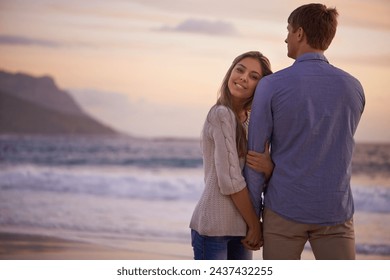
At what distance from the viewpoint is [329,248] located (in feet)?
6.95

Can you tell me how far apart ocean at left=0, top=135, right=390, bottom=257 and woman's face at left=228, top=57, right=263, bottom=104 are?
102 inches

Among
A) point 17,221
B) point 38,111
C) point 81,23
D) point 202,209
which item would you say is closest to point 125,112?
point 38,111

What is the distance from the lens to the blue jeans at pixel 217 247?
7.32ft

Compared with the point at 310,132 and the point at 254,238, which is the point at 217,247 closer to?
the point at 254,238

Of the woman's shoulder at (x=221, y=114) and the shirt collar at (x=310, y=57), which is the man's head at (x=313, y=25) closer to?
the shirt collar at (x=310, y=57)

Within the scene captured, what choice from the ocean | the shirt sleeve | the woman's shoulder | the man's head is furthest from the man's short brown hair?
the ocean

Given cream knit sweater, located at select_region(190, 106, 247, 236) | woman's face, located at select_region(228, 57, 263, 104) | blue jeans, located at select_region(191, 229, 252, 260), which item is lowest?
blue jeans, located at select_region(191, 229, 252, 260)

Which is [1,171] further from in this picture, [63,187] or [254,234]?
[254,234]

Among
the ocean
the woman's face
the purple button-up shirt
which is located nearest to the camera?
the purple button-up shirt

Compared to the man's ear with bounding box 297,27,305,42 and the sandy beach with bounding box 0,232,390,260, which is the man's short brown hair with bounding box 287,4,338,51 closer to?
the man's ear with bounding box 297,27,305,42

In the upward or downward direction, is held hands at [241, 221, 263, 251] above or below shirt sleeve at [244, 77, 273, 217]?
below

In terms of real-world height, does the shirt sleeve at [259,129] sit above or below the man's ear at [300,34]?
below

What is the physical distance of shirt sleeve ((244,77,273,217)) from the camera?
6.88ft

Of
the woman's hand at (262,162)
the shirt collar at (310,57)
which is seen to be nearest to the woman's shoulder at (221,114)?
the woman's hand at (262,162)
